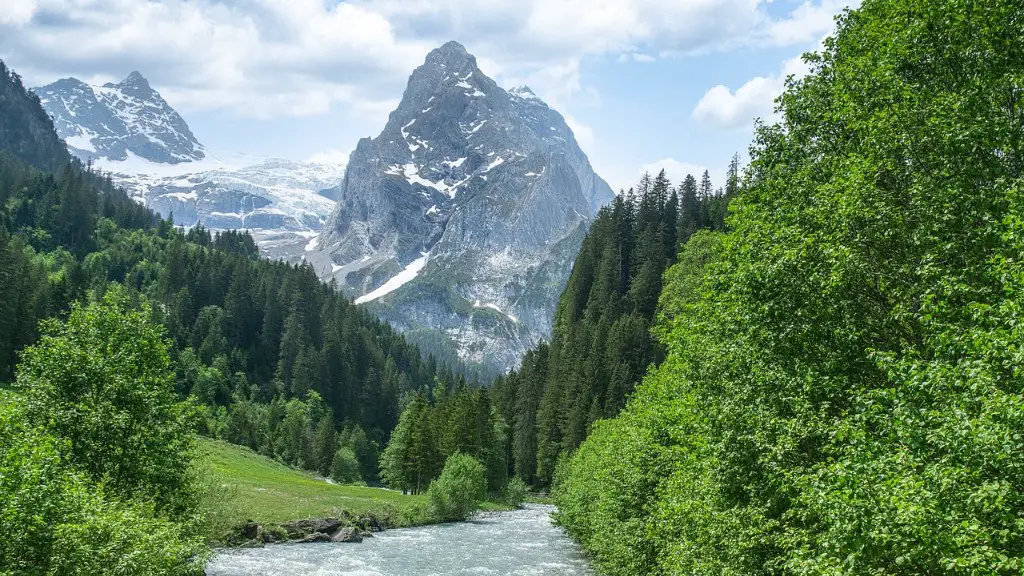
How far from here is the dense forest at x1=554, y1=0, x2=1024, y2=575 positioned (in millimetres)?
12055

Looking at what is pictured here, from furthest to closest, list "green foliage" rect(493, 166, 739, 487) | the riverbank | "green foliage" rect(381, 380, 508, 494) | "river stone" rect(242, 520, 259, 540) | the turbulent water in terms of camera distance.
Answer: "green foliage" rect(493, 166, 739, 487) → "green foliage" rect(381, 380, 508, 494) → "river stone" rect(242, 520, 259, 540) → the riverbank → the turbulent water

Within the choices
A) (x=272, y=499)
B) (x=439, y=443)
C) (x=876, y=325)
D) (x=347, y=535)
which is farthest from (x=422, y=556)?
(x=439, y=443)

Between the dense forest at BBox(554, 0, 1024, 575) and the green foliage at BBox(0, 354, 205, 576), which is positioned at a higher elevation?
the dense forest at BBox(554, 0, 1024, 575)

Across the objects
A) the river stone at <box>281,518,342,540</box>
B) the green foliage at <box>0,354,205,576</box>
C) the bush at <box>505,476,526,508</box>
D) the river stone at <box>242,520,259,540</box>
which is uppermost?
the green foliage at <box>0,354,205,576</box>

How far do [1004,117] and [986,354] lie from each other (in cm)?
858

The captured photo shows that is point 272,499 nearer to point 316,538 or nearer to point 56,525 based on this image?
point 316,538

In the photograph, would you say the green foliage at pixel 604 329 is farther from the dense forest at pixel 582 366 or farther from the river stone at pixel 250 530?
the river stone at pixel 250 530

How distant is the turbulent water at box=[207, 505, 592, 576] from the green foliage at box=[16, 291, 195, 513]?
1778cm

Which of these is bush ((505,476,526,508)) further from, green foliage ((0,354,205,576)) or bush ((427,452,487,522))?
green foliage ((0,354,205,576))

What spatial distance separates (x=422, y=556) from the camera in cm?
5822

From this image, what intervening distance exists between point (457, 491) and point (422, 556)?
1165 inches

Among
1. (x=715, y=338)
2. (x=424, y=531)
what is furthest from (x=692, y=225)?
(x=715, y=338)

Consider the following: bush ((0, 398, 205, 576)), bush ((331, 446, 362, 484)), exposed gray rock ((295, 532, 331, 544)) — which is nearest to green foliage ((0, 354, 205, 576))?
bush ((0, 398, 205, 576))

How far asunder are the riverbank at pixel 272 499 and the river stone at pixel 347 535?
13.6ft
